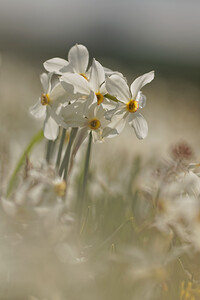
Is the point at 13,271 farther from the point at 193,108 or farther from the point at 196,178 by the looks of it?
the point at 193,108

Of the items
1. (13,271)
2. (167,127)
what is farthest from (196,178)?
(167,127)

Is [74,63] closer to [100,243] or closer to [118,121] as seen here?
[118,121]

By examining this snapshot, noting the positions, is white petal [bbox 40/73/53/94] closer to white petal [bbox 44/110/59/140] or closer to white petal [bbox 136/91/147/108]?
white petal [bbox 44/110/59/140]

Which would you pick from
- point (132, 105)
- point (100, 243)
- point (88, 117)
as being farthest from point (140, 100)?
point (100, 243)

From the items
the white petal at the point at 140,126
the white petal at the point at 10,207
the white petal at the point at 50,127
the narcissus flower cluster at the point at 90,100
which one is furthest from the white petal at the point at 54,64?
the white petal at the point at 10,207

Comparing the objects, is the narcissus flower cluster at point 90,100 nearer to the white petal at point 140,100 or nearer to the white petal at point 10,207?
the white petal at point 140,100

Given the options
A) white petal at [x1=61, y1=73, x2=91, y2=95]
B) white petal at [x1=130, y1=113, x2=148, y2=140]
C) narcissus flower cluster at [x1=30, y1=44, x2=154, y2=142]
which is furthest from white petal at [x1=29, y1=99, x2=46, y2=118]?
white petal at [x1=130, y1=113, x2=148, y2=140]
